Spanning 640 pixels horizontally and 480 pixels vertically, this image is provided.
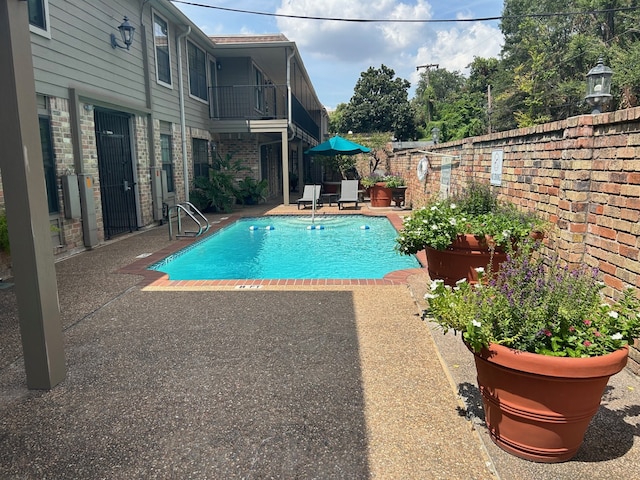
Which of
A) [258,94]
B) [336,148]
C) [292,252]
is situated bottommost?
[292,252]

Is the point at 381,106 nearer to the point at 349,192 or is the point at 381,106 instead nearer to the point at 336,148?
the point at 336,148

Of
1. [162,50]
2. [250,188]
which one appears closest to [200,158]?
[250,188]

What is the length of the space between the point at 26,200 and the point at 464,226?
3199 mm

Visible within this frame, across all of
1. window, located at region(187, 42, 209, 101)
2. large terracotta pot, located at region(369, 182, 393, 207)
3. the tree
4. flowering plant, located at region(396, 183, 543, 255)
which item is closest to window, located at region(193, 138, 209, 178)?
window, located at region(187, 42, 209, 101)

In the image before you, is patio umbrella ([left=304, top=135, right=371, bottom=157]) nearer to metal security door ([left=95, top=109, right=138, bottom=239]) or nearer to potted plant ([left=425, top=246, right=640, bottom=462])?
metal security door ([left=95, top=109, right=138, bottom=239])

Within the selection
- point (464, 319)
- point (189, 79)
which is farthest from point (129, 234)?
point (464, 319)

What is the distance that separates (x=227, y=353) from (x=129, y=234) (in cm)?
664

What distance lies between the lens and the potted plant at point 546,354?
1.84 m

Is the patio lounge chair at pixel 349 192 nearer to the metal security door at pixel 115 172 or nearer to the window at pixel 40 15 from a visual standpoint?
the metal security door at pixel 115 172

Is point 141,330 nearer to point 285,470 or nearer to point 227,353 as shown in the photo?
point 227,353

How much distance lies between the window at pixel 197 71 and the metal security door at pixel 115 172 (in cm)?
382

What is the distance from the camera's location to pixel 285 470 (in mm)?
2057

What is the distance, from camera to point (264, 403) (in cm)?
262

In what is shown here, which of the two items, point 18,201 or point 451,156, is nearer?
point 18,201
